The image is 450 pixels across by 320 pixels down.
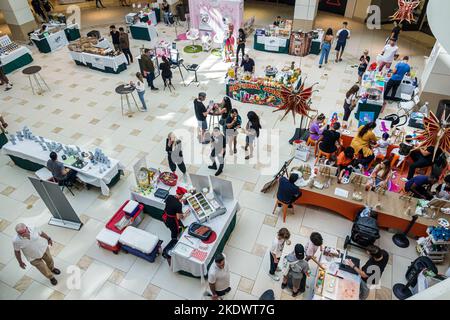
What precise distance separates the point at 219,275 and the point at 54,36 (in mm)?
13757

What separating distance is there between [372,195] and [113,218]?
516 centimetres

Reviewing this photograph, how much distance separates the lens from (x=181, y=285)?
5625mm

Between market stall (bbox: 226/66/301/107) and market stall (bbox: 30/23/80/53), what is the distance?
8753mm

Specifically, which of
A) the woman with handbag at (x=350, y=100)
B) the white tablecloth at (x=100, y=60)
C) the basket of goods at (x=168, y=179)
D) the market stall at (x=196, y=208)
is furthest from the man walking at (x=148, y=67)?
the woman with handbag at (x=350, y=100)

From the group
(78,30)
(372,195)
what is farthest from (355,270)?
(78,30)

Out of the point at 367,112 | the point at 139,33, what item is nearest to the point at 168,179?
the point at 367,112

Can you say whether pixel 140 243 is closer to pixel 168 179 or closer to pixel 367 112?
pixel 168 179

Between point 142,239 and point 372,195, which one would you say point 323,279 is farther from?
point 142,239

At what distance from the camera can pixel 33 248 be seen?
5.07 m

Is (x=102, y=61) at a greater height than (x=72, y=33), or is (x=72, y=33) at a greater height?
(x=72, y=33)

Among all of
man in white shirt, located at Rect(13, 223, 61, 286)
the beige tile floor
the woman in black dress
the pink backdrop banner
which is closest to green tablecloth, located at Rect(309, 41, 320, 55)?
the beige tile floor

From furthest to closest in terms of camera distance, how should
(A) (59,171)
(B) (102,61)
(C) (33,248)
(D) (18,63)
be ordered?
(D) (18,63)
(B) (102,61)
(A) (59,171)
(C) (33,248)

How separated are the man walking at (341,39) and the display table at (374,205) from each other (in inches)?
293

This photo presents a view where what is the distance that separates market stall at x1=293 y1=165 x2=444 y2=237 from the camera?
600cm
